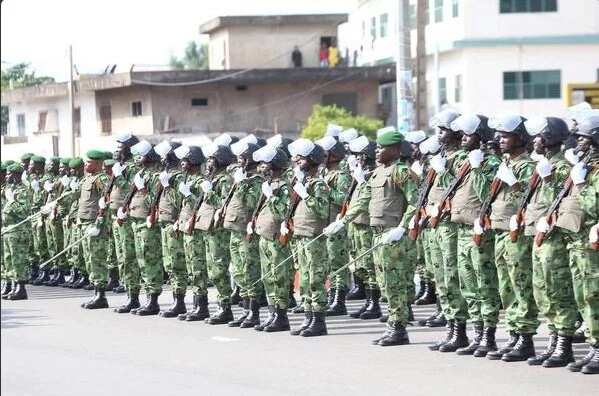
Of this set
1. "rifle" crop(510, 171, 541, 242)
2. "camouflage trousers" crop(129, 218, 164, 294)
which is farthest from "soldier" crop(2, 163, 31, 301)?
"rifle" crop(510, 171, 541, 242)

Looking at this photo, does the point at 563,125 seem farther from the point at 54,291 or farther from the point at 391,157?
the point at 54,291

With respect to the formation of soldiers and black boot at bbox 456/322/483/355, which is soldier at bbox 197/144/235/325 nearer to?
the formation of soldiers

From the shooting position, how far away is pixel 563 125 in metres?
10.8

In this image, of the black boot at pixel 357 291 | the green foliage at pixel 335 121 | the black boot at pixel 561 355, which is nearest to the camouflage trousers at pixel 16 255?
the black boot at pixel 357 291

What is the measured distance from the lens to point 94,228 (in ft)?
55.3

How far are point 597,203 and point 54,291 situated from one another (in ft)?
36.1

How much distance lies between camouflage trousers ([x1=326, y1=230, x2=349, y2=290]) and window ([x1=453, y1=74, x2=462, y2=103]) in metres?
32.0

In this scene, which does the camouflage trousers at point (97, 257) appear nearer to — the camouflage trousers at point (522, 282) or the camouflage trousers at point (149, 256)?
the camouflage trousers at point (149, 256)

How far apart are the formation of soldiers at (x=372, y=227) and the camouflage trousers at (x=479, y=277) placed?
0.04 feet

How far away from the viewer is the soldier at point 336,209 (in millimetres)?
15281

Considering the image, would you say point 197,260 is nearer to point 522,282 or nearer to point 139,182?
point 139,182

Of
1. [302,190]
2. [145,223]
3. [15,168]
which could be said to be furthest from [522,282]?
[15,168]

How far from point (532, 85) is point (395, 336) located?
35.6 m

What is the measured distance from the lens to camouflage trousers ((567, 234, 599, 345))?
33.6 feet
